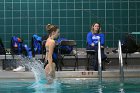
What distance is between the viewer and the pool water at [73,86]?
33.4 ft

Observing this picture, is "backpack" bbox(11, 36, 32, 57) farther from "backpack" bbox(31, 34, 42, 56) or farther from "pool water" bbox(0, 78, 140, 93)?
"pool water" bbox(0, 78, 140, 93)

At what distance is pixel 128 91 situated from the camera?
10.2 meters

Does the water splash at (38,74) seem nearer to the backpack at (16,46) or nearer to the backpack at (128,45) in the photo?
the backpack at (16,46)

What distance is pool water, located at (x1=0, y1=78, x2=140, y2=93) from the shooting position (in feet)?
33.4

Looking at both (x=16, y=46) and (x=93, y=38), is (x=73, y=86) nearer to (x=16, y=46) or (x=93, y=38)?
(x=93, y=38)

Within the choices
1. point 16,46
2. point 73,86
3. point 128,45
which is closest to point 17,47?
point 16,46

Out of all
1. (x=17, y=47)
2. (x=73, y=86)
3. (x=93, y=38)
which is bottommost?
(x=73, y=86)

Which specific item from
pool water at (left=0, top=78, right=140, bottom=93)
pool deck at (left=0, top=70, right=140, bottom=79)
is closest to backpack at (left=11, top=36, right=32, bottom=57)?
pool deck at (left=0, top=70, right=140, bottom=79)

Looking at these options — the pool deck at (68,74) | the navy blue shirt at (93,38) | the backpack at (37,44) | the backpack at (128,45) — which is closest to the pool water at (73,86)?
the pool deck at (68,74)

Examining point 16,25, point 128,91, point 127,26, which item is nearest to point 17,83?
point 128,91

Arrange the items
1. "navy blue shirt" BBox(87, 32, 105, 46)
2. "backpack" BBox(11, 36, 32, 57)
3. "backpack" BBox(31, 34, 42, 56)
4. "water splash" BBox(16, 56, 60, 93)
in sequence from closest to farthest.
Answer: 1. "water splash" BBox(16, 56, 60, 93)
2. "navy blue shirt" BBox(87, 32, 105, 46)
3. "backpack" BBox(11, 36, 32, 57)
4. "backpack" BBox(31, 34, 42, 56)

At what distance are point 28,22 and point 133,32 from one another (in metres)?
3.91

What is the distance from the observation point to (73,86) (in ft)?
36.8

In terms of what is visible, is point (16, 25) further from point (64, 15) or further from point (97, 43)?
point (97, 43)
